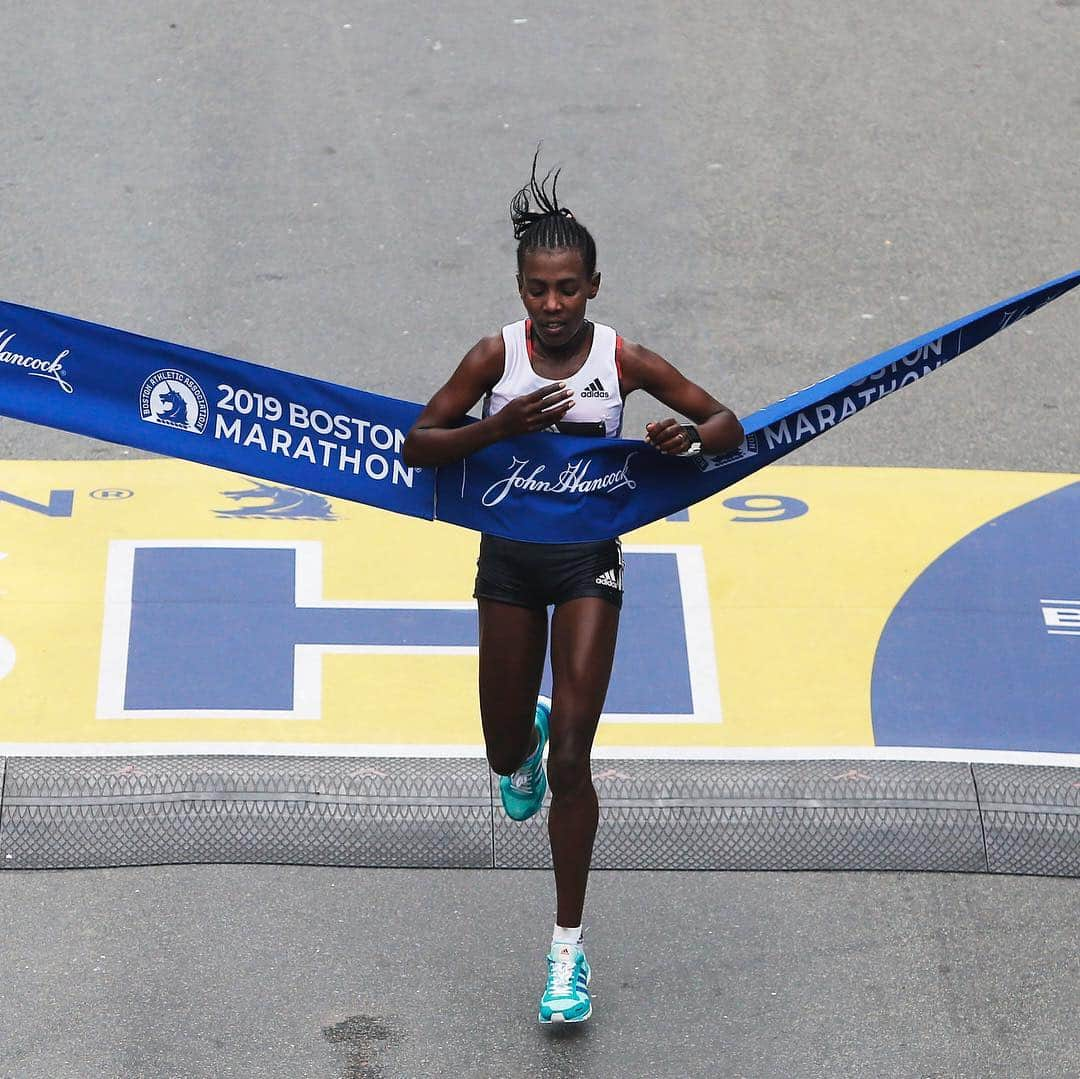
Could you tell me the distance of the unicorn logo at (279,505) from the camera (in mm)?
7625

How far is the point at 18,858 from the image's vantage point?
5891 mm

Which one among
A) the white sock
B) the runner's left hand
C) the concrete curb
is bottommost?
Answer: the white sock

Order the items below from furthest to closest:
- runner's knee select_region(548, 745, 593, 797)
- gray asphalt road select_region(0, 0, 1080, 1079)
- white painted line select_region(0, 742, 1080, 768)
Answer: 1. white painted line select_region(0, 742, 1080, 768)
2. gray asphalt road select_region(0, 0, 1080, 1079)
3. runner's knee select_region(548, 745, 593, 797)

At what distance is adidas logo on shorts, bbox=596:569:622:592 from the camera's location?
5.17 meters

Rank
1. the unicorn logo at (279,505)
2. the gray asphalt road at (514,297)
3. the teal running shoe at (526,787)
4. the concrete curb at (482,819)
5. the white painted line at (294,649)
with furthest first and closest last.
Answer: the unicorn logo at (279,505), the white painted line at (294,649), the concrete curb at (482,819), the teal running shoe at (526,787), the gray asphalt road at (514,297)

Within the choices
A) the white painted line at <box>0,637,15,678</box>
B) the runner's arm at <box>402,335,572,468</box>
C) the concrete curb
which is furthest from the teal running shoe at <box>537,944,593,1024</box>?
the white painted line at <box>0,637,15,678</box>

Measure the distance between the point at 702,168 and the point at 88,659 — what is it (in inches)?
207

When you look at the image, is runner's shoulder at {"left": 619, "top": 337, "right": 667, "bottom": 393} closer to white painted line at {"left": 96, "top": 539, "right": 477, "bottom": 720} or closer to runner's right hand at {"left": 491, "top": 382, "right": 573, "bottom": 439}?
runner's right hand at {"left": 491, "top": 382, "right": 573, "bottom": 439}

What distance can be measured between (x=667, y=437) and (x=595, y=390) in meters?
0.28

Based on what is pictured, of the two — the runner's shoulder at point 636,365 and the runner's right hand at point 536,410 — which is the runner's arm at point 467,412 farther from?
the runner's shoulder at point 636,365

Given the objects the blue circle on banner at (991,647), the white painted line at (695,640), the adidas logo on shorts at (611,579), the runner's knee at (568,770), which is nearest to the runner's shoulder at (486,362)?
the adidas logo on shorts at (611,579)

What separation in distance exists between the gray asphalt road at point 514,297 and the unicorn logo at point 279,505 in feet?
3.08

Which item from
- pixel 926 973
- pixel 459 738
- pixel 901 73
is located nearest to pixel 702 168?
pixel 901 73

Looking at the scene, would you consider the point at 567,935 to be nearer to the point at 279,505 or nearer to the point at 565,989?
the point at 565,989
